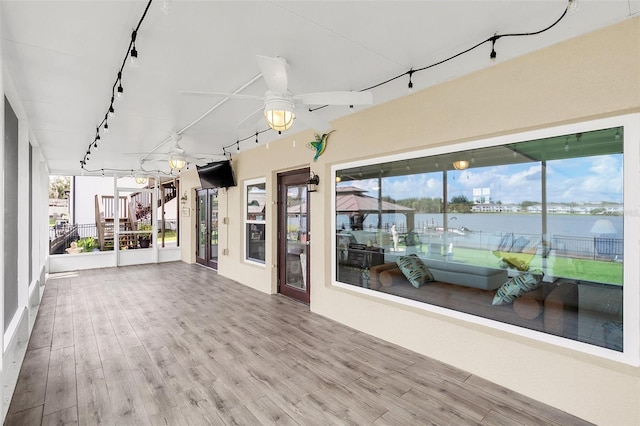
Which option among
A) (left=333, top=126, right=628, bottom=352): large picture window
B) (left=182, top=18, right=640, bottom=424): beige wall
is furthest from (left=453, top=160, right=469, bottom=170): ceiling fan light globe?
(left=182, top=18, right=640, bottom=424): beige wall

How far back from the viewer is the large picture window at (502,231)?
2334 millimetres

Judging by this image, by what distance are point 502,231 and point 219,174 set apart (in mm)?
5390

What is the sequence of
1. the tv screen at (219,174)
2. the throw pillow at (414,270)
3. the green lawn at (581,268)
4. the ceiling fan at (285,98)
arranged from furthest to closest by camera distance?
the tv screen at (219,174)
the throw pillow at (414,270)
the ceiling fan at (285,98)
the green lawn at (581,268)

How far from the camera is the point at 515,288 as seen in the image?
2834mm

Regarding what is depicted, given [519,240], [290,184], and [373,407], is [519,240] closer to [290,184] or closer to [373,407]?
A: [373,407]

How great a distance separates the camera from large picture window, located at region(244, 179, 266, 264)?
600cm

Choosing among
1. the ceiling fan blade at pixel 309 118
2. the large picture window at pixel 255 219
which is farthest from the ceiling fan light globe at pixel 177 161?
the ceiling fan blade at pixel 309 118

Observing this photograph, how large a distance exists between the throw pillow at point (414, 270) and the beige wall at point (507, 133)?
0.37 metres

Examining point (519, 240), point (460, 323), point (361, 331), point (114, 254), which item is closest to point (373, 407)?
point (460, 323)

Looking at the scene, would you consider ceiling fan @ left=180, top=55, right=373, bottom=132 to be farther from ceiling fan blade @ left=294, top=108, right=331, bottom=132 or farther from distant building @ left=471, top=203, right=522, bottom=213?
distant building @ left=471, top=203, right=522, bottom=213

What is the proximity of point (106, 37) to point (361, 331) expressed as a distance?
12.6ft

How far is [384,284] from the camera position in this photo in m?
3.84

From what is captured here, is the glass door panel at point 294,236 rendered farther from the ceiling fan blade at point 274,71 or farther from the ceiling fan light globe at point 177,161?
the ceiling fan blade at point 274,71

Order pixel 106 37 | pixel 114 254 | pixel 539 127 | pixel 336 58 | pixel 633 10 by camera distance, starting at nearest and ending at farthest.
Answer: pixel 633 10, pixel 106 37, pixel 539 127, pixel 336 58, pixel 114 254
